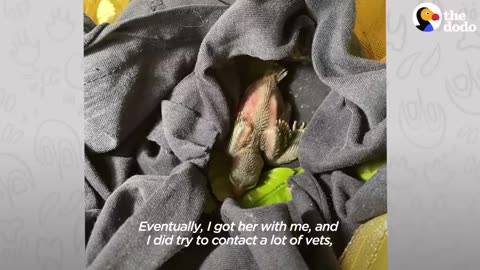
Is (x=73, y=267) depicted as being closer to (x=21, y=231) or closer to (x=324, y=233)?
(x=21, y=231)

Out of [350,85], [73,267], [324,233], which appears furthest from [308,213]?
[73,267]

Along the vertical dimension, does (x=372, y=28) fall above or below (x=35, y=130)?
above

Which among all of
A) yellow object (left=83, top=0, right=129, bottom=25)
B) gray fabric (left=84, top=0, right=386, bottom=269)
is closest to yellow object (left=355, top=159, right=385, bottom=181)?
gray fabric (left=84, top=0, right=386, bottom=269)

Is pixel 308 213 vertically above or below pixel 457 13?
below

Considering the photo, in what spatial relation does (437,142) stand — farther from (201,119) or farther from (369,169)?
(201,119)

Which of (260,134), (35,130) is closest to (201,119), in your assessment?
(260,134)

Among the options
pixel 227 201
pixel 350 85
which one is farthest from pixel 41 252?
pixel 350 85
